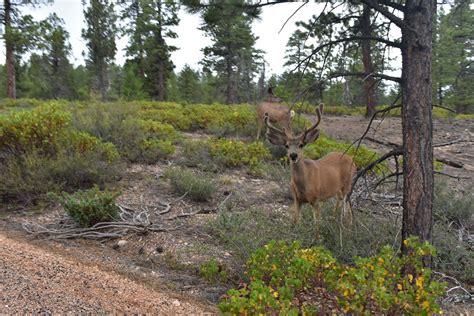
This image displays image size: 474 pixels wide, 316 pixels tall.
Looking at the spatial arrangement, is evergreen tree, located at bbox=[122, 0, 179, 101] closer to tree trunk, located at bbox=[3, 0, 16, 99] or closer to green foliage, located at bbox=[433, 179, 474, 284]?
tree trunk, located at bbox=[3, 0, 16, 99]

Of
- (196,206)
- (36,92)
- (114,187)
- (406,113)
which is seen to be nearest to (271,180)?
(196,206)

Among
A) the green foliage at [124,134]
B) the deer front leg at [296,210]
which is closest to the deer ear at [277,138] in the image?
the deer front leg at [296,210]

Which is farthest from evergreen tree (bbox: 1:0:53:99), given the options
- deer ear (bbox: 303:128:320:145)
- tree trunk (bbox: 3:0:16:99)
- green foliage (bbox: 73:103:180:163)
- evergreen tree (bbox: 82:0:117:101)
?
deer ear (bbox: 303:128:320:145)

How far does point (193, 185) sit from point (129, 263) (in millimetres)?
2640

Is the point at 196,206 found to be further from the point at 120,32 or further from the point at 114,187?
the point at 120,32

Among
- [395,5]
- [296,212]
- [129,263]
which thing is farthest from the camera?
[296,212]

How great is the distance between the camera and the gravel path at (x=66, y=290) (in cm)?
315

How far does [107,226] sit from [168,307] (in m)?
2.24

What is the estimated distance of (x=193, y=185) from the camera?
7297 mm

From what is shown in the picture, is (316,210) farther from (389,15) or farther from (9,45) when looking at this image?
(9,45)

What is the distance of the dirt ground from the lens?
11.0ft

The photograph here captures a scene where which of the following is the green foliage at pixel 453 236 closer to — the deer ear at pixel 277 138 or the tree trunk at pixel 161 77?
the deer ear at pixel 277 138

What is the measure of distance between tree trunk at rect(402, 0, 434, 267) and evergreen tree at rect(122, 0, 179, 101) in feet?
80.9

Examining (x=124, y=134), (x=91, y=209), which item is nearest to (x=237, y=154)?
(x=124, y=134)
